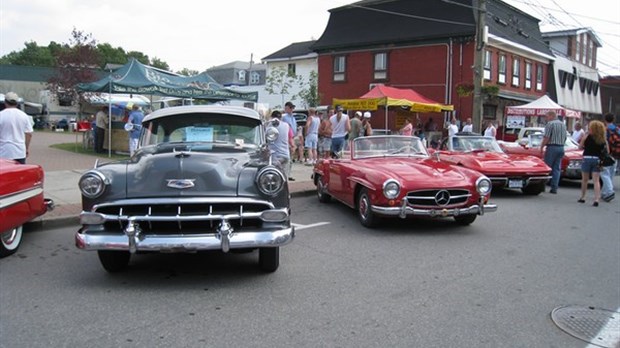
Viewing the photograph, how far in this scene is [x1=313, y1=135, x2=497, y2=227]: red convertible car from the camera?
22.2 ft

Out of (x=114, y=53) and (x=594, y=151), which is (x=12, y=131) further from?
(x=114, y=53)

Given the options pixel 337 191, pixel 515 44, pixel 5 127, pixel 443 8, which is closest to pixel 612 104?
pixel 515 44

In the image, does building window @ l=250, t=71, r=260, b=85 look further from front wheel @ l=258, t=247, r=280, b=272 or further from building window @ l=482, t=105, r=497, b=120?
front wheel @ l=258, t=247, r=280, b=272

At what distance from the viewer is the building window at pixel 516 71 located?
31.2m

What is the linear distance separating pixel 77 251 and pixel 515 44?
28.9 m

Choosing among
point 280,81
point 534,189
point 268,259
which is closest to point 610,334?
point 268,259

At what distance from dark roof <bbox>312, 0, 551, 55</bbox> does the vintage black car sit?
952 inches

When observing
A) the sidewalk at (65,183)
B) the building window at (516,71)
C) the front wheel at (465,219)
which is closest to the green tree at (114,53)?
the building window at (516,71)

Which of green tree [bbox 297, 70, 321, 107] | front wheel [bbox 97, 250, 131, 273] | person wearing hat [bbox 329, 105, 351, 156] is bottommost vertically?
front wheel [bbox 97, 250, 131, 273]

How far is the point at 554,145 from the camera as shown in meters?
11.2

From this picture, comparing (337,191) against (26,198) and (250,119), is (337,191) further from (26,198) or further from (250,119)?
(26,198)

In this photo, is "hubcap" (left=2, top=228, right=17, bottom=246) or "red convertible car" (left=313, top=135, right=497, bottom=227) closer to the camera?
"hubcap" (left=2, top=228, right=17, bottom=246)

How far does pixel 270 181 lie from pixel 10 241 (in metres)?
3.22

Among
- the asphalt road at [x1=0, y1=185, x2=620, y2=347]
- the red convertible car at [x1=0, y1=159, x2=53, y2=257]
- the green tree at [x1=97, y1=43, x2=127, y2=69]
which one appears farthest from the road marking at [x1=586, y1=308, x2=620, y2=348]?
the green tree at [x1=97, y1=43, x2=127, y2=69]
